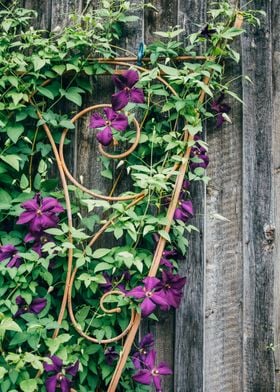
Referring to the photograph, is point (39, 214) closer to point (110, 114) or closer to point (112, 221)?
point (112, 221)

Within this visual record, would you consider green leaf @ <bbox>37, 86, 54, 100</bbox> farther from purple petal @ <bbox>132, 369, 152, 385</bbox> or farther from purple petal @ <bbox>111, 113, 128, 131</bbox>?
purple petal @ <bbox>132, 369, 152, 385</bbox>

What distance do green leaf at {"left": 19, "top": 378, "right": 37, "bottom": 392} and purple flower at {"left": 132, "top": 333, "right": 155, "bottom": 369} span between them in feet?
1.12

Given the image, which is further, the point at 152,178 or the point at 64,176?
the point at 64,176

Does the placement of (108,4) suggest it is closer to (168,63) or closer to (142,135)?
(168,63)

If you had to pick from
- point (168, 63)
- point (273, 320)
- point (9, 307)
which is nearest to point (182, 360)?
point (273, 320)

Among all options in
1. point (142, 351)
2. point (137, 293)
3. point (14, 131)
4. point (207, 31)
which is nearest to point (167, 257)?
point (137, 293)

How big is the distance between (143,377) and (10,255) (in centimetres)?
61

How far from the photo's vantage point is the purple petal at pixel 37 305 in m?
1.98

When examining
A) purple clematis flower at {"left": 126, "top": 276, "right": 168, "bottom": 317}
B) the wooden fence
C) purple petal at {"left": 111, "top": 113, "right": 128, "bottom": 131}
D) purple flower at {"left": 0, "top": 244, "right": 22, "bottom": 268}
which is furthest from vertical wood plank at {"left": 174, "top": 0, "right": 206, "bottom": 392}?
purple flower at {"left": 0, "top": 244, "right": 22, "bottom": 268}

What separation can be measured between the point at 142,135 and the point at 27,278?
0.65 meters

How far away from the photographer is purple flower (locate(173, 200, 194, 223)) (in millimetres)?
2011

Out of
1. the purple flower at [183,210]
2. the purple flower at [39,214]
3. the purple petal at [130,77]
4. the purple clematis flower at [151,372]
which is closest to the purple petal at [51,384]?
the purple clematis flower at [151,372]

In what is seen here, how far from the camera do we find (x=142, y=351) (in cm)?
200

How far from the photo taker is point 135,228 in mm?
2023
